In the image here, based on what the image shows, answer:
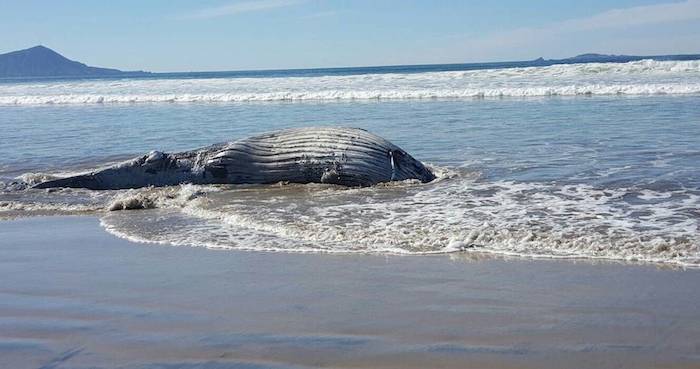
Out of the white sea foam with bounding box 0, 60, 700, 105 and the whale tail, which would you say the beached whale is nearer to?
the whale tail

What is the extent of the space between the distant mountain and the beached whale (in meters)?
148

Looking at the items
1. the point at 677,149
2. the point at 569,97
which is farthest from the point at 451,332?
the point at 569,97

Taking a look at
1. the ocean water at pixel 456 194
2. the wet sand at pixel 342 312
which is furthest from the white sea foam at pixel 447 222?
the wet sand at pixel 342 312

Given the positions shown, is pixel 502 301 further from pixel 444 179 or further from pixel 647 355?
pixel 444 179

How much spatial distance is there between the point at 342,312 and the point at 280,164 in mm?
5313

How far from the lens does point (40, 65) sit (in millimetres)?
157750

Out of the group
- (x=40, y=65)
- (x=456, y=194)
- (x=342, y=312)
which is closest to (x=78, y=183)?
(x=456, y=194)

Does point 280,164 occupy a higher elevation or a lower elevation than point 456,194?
higher

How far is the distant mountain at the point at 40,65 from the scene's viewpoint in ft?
501

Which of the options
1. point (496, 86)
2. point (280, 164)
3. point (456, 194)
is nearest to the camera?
point (456, 194)

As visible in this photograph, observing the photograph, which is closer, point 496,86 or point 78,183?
point 78,183

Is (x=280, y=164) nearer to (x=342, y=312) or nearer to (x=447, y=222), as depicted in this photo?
(x=447, y=222)

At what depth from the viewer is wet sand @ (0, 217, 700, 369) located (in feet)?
12.1

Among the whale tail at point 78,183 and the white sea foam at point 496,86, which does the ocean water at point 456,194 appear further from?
the white sea foam at point 496,86
